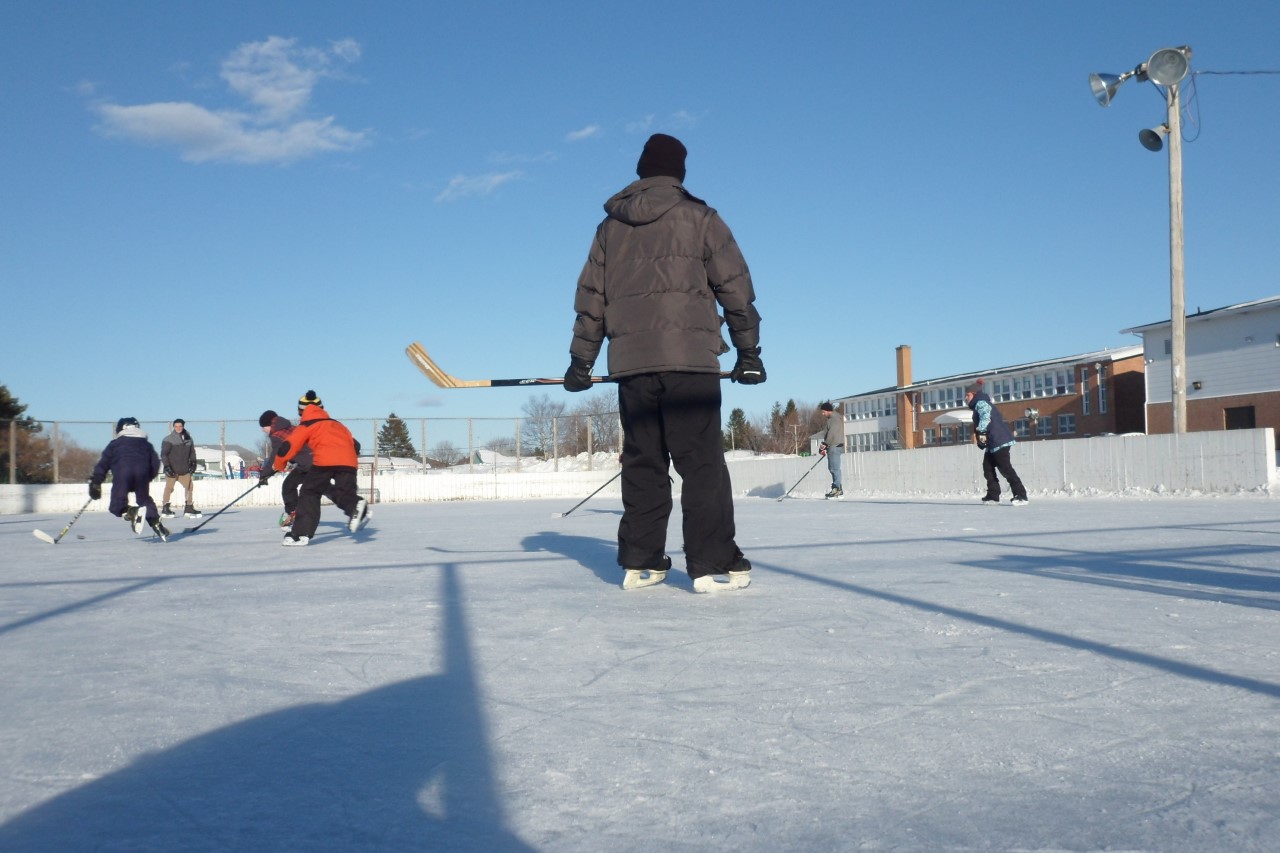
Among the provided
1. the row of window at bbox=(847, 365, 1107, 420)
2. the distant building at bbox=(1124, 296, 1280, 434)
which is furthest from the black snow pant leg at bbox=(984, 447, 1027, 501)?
the row of window at bbox=(847, 365, 1107, 420)

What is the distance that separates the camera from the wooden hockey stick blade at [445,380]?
245 inches

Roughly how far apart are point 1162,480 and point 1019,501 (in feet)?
12.2

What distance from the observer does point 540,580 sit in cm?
496

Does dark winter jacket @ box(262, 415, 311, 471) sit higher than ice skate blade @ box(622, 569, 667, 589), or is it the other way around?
dark winter jacket @ box(262, 415, 311, 471)

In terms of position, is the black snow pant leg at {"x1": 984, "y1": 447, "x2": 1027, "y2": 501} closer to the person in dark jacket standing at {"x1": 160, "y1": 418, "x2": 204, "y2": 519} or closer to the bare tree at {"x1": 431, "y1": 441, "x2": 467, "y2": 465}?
the person in dark jacket standing at {"x1": 160, "y1": 418, "x2": 204, "y2": 519}

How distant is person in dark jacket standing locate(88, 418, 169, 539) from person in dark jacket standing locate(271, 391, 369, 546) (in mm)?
2056

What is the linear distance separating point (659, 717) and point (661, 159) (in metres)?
3.09

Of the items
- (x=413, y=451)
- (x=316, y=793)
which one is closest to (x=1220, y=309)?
(x=413, y=451)

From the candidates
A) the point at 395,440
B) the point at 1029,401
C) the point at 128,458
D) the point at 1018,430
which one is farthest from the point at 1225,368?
the point at 128,458

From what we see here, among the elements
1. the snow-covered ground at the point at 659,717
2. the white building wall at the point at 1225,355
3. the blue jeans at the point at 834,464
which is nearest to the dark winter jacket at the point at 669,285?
the snow-covered ground at the point at 659,717

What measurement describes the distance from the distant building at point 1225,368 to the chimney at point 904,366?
78.0ft

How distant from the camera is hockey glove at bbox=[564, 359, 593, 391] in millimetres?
4641

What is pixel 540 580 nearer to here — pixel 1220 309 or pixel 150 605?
pixel 150 605

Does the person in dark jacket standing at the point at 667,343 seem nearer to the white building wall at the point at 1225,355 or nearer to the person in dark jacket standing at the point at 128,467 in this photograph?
the person in dark jacket standing at the point at 128,467
